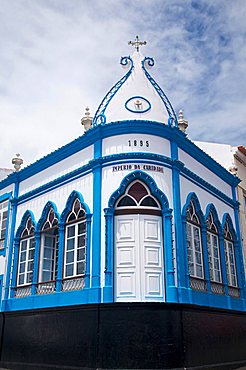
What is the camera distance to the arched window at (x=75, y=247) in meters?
11.3

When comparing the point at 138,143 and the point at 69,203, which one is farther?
the point at 69,203

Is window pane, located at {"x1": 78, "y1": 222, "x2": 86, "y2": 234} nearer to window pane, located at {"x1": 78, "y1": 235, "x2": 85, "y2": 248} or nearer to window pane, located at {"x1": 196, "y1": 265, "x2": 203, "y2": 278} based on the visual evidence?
window pane, located at {"x1": 78, "y1": 235, "x2": 85, "y2": 248}

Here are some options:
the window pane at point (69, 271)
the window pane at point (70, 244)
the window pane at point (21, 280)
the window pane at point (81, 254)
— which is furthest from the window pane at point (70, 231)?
the window pane at point (21, 280)

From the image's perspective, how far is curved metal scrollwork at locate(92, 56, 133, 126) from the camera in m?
12.2

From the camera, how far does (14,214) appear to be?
14789mm

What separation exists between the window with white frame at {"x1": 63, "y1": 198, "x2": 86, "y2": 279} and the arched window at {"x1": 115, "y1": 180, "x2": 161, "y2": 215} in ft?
4.12

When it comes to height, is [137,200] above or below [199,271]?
above

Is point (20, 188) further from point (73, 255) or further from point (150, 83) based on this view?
point (150, 83)

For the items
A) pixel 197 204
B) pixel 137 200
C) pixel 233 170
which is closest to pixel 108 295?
pixel 137 200

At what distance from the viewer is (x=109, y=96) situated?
1277cm

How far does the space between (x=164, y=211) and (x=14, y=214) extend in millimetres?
6116

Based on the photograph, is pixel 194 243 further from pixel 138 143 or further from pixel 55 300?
pixel 55 300

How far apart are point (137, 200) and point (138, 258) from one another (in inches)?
62.1

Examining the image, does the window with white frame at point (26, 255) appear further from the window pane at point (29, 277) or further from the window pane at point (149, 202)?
the window pane at point (149, 202)
